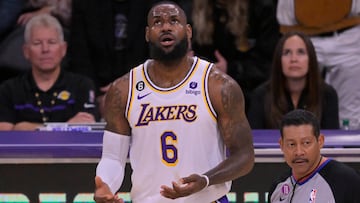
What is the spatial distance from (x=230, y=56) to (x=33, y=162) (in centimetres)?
256

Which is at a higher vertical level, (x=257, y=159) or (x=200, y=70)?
(x=200, y=70)

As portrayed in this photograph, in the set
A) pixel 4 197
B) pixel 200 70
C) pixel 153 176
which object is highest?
pixel 200 70

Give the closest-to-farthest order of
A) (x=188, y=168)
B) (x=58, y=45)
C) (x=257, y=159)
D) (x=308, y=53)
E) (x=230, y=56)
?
(x=188, y=168)
(x=257, y=159)
(x=308, y=53)
(x=58, y=45)
(x=230, y=56)

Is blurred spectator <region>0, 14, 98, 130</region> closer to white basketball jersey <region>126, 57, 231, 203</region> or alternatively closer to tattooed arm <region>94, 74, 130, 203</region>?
tattooed arm <region>94, 74, 130, 203</region>

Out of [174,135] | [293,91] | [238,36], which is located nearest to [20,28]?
[238,36]

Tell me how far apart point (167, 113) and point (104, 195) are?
0.55 meters

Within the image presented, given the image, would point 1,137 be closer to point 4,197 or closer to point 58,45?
point 4,197

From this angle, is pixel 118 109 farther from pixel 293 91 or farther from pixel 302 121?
pixel 293 91

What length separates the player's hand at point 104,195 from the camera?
15.2 ft

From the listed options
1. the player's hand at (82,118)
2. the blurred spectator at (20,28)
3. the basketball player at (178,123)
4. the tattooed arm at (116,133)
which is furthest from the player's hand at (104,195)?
the blurred spectator at (20,28)

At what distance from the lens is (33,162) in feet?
19.3

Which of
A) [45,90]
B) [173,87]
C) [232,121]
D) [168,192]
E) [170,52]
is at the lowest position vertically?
[45,90]

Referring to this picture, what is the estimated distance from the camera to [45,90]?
7246 millimetres

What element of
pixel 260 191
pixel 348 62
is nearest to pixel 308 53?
pixel 348 62
